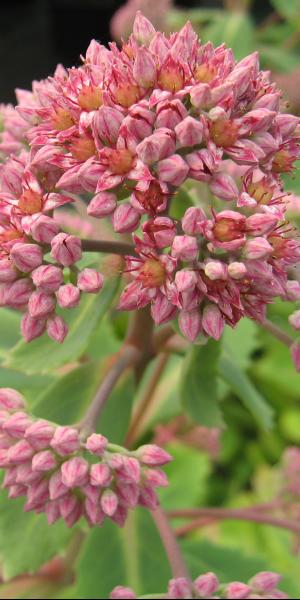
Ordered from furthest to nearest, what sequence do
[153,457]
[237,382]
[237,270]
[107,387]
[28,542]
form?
[237,382], [28,542], [107,387], [153,457], [237,270]

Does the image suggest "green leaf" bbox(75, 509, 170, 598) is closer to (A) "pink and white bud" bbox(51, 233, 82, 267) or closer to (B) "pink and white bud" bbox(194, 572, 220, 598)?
(B) "pink and white bud" bbox(194, 572, 220, 598)

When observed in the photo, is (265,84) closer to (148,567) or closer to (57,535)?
(57,535)

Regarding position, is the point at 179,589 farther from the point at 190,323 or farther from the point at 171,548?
the point at 190,323

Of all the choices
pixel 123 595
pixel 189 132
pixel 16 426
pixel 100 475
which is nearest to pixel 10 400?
pixel 16 426

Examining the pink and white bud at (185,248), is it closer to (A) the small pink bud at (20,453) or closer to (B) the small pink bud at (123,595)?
(A) the small pink bud at (20,453)

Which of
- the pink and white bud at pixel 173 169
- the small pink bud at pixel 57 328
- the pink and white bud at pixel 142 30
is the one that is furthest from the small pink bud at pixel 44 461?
the pink and white bud at pixel 142 30

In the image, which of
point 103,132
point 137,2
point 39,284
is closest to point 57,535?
point 39,284
